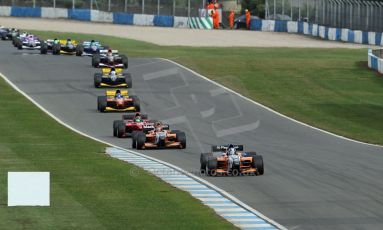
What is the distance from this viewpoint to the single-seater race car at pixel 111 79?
5184cm

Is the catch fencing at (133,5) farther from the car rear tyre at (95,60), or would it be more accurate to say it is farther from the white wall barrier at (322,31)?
the car rear tyre at (95,60)

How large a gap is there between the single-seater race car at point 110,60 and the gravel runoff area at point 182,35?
18.4 meters

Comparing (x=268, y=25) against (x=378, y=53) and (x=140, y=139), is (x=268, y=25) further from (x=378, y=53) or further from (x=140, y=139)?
(x=140, y=139)

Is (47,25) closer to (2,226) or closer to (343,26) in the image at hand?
(343,26)

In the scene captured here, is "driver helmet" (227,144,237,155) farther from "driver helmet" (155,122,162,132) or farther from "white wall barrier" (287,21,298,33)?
"white wall barrier" (287,21,298,33)

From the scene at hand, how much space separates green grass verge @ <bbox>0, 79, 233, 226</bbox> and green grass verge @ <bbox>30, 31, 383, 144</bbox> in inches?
437

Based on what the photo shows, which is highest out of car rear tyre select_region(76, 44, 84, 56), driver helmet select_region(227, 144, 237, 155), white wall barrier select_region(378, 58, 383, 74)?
car rear tyre select_region(76, 44, 84, 56)

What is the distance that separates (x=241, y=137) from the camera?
37.6 metres

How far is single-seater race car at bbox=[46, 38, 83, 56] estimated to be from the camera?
65.2 m

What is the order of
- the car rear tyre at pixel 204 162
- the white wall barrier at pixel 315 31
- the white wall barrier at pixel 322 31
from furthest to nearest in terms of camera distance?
the white wall barrier at pixel 315 31 < the white wall barrier at pixel 322 31 < the car rear tyre at pixel 204 162

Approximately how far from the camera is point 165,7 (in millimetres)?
103375

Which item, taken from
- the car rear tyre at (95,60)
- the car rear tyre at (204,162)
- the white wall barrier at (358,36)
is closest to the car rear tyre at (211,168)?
the car rear tyre at (204,162)

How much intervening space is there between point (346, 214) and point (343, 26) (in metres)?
66.6

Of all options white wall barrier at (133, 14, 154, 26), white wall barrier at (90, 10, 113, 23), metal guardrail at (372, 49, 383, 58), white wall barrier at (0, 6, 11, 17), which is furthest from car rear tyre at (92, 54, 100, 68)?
white wall barrier at (0, 6, 11, 17)
